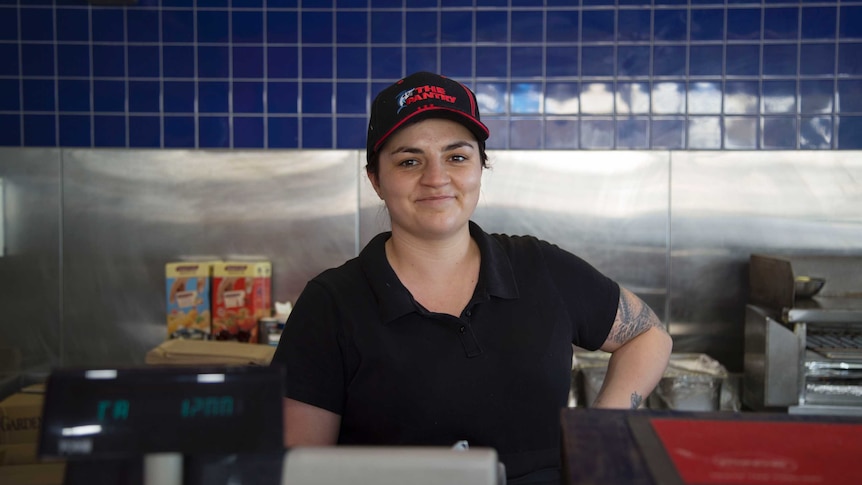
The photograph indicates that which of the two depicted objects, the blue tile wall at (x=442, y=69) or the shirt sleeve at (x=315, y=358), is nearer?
the shirt sleeve at (x=315, y=358)

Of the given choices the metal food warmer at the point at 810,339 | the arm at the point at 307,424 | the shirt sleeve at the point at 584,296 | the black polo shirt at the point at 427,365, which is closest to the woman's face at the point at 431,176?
the black polo shirt at the point at 427,365

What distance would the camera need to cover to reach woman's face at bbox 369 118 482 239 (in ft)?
4.59

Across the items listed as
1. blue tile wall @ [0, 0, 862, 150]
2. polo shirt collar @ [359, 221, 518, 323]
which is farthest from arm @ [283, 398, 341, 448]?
blue tile wall @ [0, 0, 862, 150]

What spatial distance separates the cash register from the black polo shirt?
78cm

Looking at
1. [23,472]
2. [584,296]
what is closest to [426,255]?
[584,296]

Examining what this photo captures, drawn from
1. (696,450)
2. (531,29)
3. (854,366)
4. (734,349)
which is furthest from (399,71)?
(696,450)

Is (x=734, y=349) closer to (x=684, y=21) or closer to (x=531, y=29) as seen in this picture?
(x=684, y=21)

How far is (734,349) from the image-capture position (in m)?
3.09

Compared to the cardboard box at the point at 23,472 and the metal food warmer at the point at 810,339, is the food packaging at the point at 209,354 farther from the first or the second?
the metal food warmer at the point at 810,339

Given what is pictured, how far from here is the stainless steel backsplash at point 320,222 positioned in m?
3.08

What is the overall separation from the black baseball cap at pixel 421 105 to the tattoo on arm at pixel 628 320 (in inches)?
18.9

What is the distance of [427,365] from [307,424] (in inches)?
9.0

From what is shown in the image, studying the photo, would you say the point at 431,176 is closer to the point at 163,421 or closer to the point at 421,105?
the point at 421,105

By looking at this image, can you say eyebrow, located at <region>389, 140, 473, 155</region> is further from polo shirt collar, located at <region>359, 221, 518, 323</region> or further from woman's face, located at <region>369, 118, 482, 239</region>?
polo shirt collar, located at <region>359, 221, 518, 323</region>
